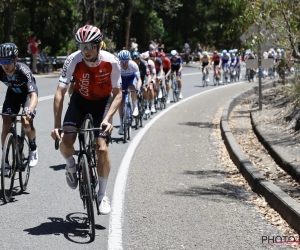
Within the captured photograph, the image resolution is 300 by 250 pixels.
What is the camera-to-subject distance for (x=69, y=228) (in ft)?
24.7

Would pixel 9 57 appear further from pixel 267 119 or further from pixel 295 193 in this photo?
pixel 267 119

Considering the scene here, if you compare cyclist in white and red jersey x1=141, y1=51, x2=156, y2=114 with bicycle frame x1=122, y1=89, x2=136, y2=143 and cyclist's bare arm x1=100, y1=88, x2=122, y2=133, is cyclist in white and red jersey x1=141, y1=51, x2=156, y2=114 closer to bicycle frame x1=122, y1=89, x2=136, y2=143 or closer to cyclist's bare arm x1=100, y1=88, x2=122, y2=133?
bicycle frame x1=122, y1=89, x2=136, y2=143

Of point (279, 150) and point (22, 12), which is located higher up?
point (22, 12)

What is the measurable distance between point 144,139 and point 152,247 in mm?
8315

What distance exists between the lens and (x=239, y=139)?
14.8 m

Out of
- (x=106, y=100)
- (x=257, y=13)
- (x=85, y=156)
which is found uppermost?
(x=257, y=13)

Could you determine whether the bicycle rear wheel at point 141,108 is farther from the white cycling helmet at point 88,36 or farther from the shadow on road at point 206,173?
the white cycling helmet at point 88,36

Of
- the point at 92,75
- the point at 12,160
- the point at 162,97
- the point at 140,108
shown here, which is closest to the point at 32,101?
the point at 12,160

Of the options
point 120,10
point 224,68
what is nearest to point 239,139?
point 224,68

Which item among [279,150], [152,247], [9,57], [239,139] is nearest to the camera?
[152,247]

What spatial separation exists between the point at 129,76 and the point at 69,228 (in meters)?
8.13

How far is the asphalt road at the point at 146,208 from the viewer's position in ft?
23.3

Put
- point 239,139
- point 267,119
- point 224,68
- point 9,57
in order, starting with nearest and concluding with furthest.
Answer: point 9,57
point 239,139
point 267,119
point 224,68

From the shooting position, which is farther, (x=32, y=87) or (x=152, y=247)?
(x=32, y=87)
